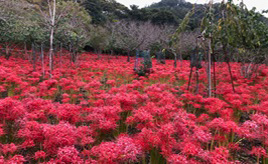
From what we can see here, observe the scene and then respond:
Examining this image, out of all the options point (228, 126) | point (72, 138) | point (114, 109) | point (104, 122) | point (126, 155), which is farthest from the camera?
point (114, 109)

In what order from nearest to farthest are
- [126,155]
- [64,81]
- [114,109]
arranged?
[126,155], [114,109], [64,81]

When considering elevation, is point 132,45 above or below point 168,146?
above

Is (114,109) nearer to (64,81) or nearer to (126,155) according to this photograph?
(126,155)

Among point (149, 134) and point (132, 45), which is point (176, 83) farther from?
point (132, 45)

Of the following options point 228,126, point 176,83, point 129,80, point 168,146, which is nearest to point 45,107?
point 168,146

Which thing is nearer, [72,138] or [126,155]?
[126,155]

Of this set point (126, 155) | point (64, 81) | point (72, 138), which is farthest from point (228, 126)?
point (64, 81)

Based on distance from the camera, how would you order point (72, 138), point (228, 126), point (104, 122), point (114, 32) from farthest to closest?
1. point (114, 32)
2. point (104, 122)
3. point (228, 126)
4. point (72, 138)

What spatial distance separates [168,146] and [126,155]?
66 centimetres

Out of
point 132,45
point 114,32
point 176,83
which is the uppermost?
point 114,32

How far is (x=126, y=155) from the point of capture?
2.16 metres

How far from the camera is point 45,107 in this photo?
339 centimetres

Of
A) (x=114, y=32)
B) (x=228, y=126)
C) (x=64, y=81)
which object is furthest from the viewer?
(x=114, y=32)

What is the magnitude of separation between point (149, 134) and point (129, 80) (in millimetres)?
6735
